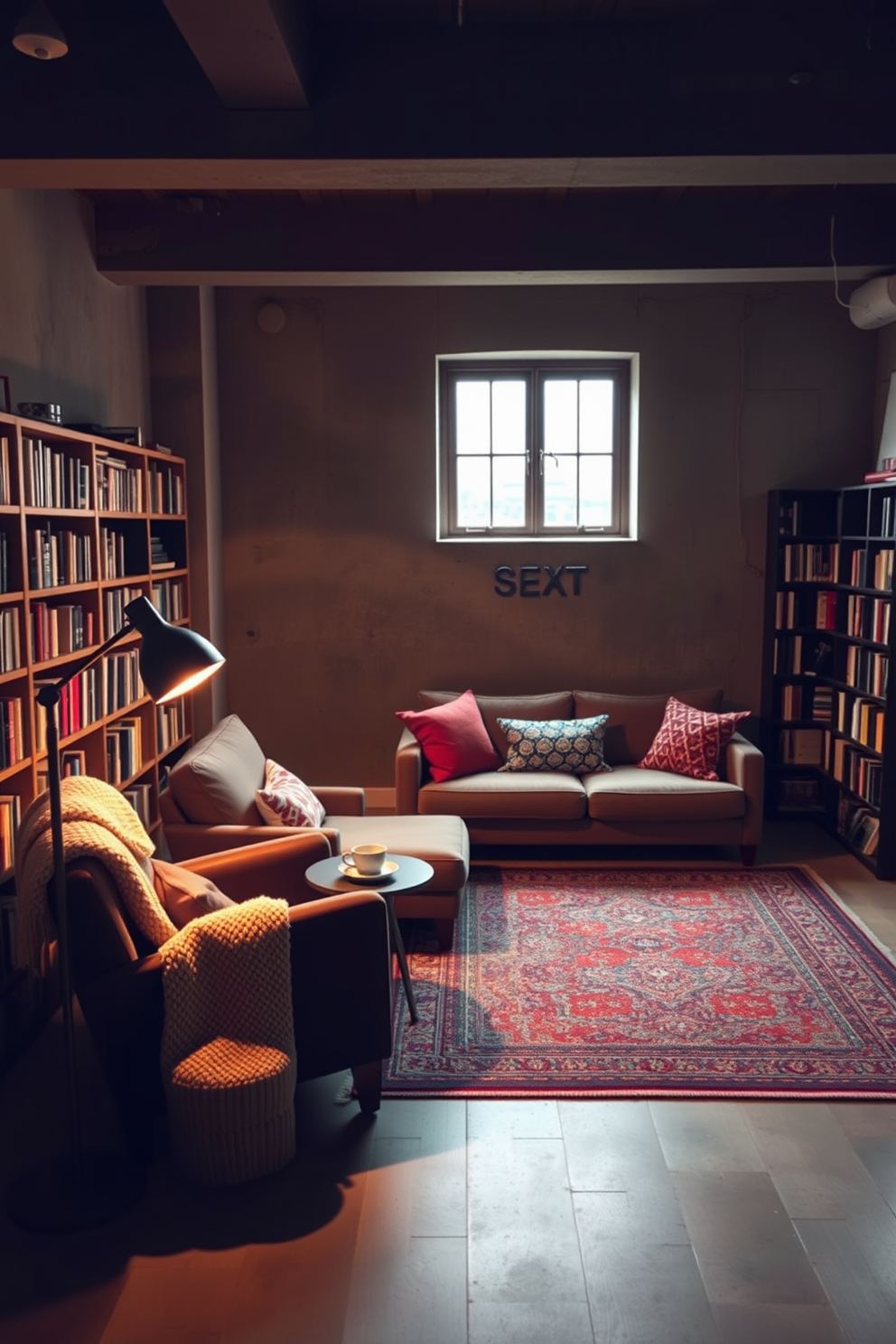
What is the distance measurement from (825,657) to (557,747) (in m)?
1.73

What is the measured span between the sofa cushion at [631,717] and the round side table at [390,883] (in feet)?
8.22

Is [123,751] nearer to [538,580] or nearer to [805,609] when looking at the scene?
[538,580]

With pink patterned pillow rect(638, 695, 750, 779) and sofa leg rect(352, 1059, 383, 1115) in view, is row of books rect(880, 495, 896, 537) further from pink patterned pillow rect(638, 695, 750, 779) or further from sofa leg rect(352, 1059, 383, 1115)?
sofa leg rect(352, 1059, 383, 1115)

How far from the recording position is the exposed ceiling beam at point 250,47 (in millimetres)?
2787

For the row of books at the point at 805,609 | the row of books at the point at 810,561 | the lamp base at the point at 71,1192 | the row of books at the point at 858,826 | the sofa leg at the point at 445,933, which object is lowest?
the lamp base at the point at 71,1192

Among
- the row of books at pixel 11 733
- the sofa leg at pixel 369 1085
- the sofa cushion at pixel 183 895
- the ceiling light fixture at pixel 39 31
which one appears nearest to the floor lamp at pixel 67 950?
the sofa cushion at pixel 183 895

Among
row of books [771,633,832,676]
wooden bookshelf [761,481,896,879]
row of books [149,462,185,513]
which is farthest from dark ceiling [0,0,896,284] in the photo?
row of books [771,633,832,676]

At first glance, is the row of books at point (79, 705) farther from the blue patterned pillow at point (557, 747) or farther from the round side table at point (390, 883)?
the blue patterned pillow at point (557, 747)

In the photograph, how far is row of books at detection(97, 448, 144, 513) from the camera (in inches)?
181

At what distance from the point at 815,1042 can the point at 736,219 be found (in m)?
3.68

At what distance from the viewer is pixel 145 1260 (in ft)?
8.43

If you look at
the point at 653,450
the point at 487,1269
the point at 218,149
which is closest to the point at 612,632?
the point at 653,450

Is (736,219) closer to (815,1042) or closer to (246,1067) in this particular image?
(815,1042)

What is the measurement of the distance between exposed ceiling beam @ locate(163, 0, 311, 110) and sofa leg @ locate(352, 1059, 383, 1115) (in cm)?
291
